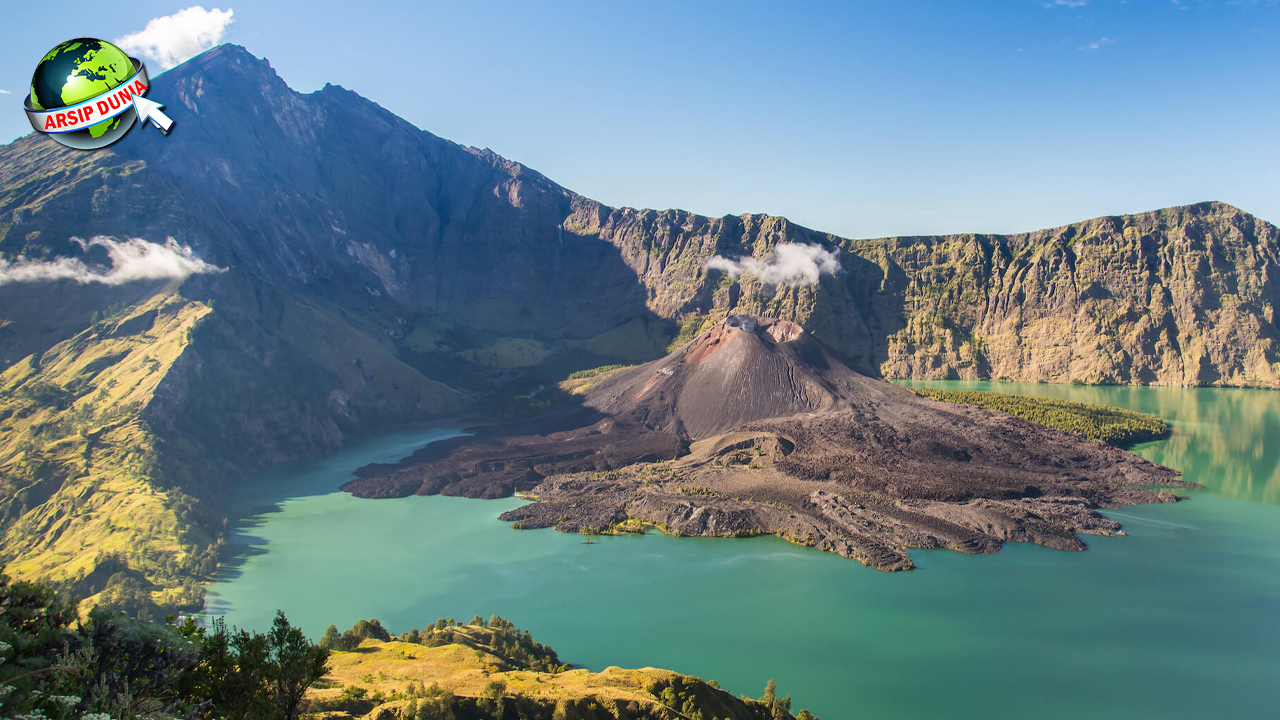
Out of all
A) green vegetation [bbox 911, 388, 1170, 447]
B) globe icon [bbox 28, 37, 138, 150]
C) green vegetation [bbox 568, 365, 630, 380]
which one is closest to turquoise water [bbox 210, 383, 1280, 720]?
green vegetation [bbox 911, 388, 1170, 447]

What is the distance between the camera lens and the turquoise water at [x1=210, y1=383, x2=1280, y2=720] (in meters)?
26.8

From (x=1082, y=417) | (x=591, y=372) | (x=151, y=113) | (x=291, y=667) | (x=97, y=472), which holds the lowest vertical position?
(x=97, y=472)

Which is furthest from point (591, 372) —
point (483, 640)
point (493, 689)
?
point (493, 689)

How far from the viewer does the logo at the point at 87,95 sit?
16.0 meters

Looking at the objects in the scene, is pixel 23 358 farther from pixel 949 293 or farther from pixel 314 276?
pixel 949 293

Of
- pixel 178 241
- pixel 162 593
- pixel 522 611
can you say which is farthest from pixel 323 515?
pixel 178 241

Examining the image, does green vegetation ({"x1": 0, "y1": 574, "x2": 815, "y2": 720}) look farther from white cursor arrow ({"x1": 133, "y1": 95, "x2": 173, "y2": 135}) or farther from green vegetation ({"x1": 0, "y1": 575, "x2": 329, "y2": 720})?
white cursor arrow ({"x1": 133, "y1": 95, "x2": 173, "y2": 135})

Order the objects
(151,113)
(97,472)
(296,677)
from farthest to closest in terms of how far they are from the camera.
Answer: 1. (97,472)
2. (151,113)
3. (296,677)

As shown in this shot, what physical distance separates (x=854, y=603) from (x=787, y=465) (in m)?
17.9

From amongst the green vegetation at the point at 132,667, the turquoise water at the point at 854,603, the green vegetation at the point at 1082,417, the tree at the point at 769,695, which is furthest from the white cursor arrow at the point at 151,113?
the green vegetation at the point at 1082,417

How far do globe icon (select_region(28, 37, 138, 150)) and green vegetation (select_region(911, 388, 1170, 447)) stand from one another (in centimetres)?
6626

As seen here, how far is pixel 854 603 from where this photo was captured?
3356 centimetres

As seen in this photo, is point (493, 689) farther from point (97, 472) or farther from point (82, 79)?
point (97, 472)

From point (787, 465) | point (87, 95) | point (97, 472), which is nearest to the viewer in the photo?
point (87, 95)
